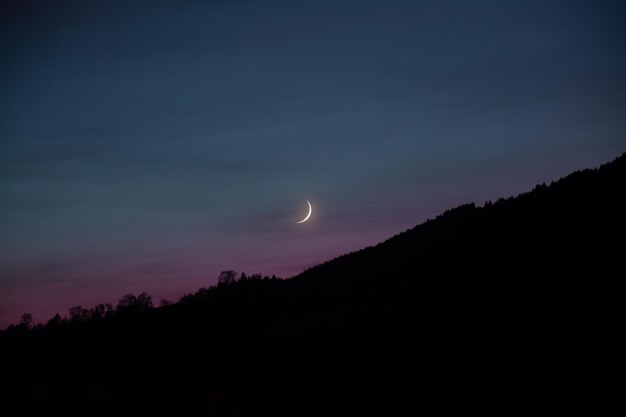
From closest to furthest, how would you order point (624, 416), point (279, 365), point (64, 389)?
point (624, 416)
point (279, 365)
point (64, 389)

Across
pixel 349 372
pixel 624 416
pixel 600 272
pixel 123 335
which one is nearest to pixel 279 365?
pixel 349 372

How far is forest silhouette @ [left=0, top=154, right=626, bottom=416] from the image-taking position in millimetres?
21469

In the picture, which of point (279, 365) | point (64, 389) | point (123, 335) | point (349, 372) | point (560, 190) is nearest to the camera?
point (349, 372)

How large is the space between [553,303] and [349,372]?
35.1 feet

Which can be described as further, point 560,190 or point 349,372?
point 560,190

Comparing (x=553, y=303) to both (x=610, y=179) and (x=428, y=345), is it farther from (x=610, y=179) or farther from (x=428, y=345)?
(x=610, y=179)

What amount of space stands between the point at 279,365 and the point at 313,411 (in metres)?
7.97

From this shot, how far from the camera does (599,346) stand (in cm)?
1975

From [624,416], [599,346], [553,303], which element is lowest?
[624,416]

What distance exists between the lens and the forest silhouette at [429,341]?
21469 millimetres

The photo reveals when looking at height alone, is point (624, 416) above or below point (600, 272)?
below

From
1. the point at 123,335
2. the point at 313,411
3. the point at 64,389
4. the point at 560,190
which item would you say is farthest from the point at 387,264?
the point at 123,335

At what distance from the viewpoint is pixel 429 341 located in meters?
28.2

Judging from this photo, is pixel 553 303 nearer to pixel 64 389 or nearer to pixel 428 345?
pixel 428 345
